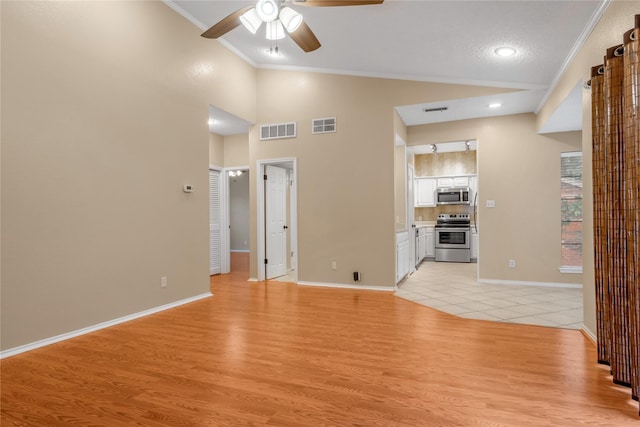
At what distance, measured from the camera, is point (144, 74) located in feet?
13.2

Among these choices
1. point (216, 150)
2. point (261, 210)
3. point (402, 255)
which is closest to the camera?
point (402, 255)

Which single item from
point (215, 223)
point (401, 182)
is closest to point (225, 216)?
point (215, 223)

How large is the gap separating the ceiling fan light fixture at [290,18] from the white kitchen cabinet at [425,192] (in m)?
6.56

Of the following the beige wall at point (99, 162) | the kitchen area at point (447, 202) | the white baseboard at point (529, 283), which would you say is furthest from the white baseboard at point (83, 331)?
the kitchen area at point (447, 202)

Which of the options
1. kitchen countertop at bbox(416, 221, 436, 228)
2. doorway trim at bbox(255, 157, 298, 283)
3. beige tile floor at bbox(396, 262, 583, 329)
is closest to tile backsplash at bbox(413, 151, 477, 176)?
kitchen countertop at bbox(416, 221, 436, 228)

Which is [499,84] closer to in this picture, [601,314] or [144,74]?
[601,314]

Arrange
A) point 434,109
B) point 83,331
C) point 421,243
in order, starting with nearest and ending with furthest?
point 83,331 → point 434,109 → point 421,243

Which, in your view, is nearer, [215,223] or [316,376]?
[316,376]

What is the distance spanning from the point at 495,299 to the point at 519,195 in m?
1.99

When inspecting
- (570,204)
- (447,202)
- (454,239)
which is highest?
(447,202)

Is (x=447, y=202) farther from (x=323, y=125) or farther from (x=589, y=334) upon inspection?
(x=589, y=334)

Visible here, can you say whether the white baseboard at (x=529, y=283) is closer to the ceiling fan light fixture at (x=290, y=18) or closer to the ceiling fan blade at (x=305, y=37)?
the ceiling fan blade at (x=305, y=37)

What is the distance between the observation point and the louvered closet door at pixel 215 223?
6.86 m

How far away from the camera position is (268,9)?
3.01 meters
